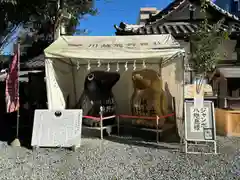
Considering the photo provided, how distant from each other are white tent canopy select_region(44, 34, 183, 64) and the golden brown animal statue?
Result: 90cm

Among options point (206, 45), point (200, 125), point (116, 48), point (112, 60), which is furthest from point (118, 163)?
point (206, 45)

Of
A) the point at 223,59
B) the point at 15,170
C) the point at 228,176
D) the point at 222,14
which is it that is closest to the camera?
the point at 228,176

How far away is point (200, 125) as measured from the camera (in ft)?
17.2

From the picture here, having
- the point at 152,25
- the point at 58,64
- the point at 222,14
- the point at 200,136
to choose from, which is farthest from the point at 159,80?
the point at 222,14

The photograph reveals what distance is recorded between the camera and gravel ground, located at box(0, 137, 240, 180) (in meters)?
4.03

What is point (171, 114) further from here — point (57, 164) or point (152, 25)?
point (152, 25)

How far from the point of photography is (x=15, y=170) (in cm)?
429

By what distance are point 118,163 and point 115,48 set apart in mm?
2768

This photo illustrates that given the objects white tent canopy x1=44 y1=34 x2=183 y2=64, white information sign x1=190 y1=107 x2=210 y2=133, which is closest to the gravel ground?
white information sign x1=190 y1=107 x2=210 y2=133

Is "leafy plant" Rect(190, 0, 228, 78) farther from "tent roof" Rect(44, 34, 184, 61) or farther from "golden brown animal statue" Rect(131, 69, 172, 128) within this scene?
"golden brown animal statue" Rect(131, 69, 172, 128)

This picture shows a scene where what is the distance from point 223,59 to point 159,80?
13.3 ft

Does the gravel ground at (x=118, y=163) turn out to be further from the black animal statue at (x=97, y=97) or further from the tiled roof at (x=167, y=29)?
the tiled roof at (x=167, y=29)

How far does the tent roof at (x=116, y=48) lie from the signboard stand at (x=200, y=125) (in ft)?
4.38

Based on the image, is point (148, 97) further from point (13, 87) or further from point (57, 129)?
point (13, 87)
